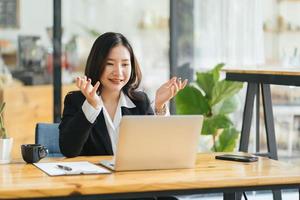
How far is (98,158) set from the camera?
2809mm

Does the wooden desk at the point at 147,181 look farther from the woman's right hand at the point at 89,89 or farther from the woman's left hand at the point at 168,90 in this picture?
the woman's left hand at the point at 168,90

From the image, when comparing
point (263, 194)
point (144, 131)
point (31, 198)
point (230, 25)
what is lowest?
point (263, 194)

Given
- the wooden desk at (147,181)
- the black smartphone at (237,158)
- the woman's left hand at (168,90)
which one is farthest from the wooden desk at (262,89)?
the wooden desk at (147,181)

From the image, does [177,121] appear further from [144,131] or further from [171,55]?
[171,55]

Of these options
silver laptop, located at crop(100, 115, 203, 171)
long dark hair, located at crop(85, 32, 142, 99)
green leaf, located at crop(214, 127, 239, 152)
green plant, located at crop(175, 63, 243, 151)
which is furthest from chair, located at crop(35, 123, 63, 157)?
green leaf, located at crop(214, 127, 239, 152)

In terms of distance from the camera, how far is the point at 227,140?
5.14m

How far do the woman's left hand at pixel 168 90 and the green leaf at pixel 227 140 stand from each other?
6.87 feet

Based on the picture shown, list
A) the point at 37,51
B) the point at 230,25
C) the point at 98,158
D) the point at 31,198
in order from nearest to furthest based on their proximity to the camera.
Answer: the point at 31,198 → the point at 98,158 → the point at 37,51 → the point at 230,25

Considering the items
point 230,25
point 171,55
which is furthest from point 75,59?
point 230,25

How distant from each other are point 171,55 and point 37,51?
110cm

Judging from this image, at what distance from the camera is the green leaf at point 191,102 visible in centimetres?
503

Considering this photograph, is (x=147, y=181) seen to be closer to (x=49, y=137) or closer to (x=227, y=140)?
(x=49, y=137)

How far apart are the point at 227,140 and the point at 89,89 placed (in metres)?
2.57

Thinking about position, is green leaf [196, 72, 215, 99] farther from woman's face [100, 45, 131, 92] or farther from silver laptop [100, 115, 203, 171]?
silver laptop [100, 115, 203, 171]
